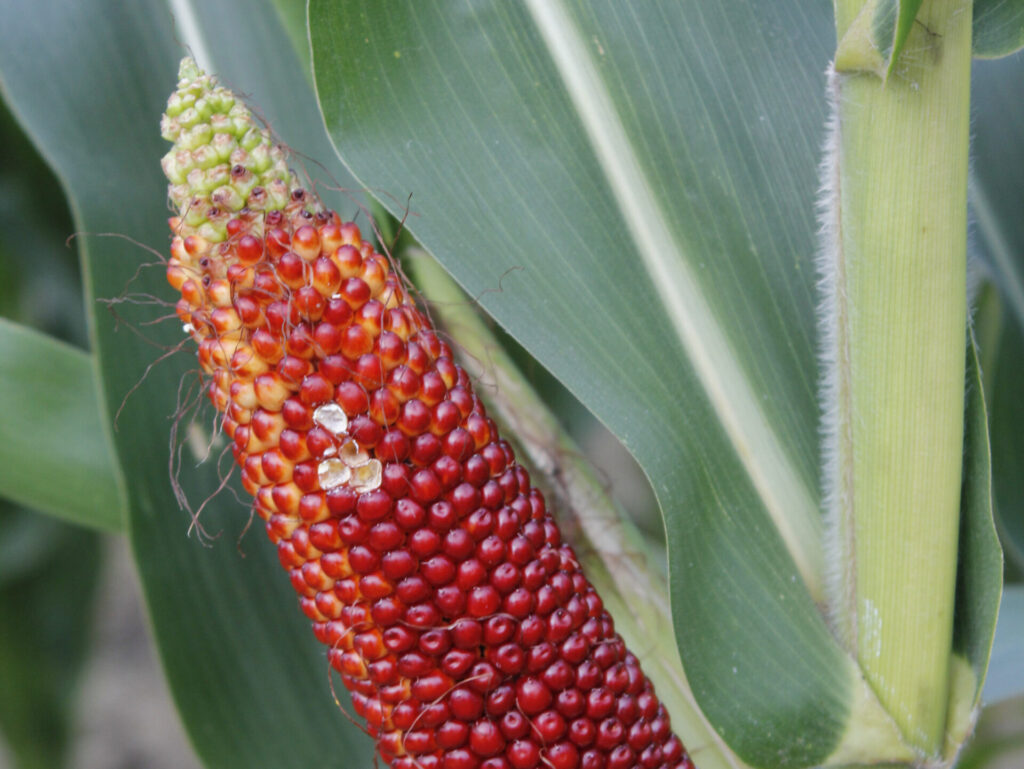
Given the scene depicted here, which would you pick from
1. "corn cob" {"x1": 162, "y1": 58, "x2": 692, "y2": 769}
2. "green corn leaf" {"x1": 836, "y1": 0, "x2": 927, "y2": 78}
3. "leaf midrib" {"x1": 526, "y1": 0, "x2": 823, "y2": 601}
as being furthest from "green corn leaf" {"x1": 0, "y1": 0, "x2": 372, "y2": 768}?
Result: "green corn leaf" {"x1": 836, "y1": 0, "x2": 927, "y2": 78}

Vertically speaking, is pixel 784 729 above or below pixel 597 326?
below

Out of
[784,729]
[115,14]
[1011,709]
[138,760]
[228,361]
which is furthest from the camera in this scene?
[138,760]

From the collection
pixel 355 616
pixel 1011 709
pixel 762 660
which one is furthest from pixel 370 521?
pixel 1011 709

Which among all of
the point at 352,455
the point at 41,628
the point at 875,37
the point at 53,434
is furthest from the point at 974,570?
the point at 41,628

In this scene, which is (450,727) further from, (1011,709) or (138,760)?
(138,760)

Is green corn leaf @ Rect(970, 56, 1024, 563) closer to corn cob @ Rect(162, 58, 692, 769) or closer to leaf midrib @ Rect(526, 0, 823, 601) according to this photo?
leaf midrib @ Rect(526, 0, 823, 601)
